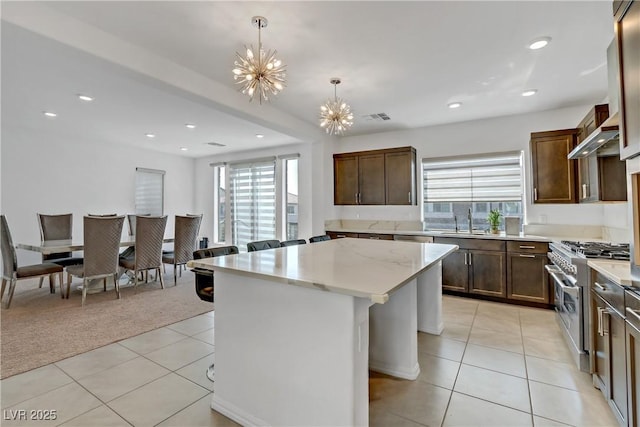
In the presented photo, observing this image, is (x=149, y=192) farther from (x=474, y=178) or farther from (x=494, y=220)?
(x=494, y=220)

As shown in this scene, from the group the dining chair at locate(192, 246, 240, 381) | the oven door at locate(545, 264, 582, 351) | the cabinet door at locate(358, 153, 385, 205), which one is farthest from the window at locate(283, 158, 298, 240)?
the oven door at locate(545, 264, 582, 351)

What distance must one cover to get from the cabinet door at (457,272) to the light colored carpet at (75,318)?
10.9 feet

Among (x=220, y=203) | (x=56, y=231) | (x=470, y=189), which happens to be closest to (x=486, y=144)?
(x=470, y=189)

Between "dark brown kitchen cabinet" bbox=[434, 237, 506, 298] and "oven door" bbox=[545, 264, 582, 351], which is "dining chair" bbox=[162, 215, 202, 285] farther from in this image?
"oven door" bbox=[545, 264, 582, 351]

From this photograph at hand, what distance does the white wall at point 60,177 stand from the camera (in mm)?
5137

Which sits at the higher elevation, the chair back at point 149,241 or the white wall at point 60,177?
the white wall at point 60,177

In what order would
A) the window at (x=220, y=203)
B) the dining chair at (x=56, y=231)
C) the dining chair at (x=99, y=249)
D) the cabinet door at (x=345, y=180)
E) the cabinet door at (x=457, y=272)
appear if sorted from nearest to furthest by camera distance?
the dining chair at (x=99, y=249) < the cabinet door at (x=457, y=272) < the dining chair at (x=56, y=231) < the cabinet door at (x=345, y=180) < the window at (x=220, y=203)

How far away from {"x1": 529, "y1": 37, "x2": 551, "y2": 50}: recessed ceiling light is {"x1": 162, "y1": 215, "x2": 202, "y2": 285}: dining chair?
492 cm

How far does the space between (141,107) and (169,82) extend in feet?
5.41

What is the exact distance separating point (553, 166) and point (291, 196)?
4.51 meters

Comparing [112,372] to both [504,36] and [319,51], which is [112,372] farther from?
[504,36]

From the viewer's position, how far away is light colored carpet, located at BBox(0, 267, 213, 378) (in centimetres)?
265

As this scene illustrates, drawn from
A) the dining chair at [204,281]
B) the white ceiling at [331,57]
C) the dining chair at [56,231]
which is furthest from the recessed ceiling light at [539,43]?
the dining chair at [56,231]

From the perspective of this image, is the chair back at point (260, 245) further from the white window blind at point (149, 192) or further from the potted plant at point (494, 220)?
the white window blind at point (149, 192)
